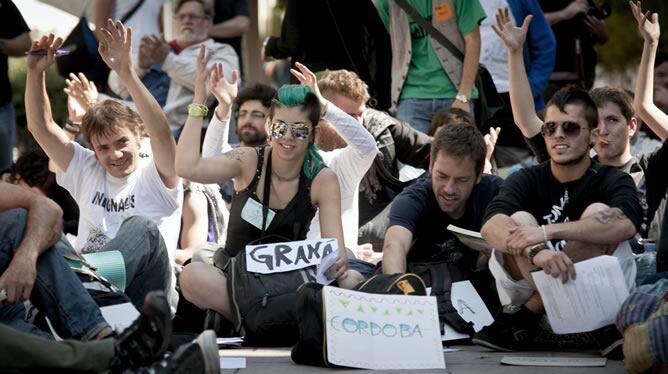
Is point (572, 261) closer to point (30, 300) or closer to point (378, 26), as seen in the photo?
point (30, 300)

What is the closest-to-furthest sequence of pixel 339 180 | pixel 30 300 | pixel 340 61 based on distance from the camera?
pixel 30 300 < pixel 339 180 < pixel 340 61

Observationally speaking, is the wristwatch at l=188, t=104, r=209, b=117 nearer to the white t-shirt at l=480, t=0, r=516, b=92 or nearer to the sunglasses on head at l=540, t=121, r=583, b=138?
the sunglasses on head at l=540, t=121, r=583, b=138

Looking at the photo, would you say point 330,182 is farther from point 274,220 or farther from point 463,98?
point 463,98

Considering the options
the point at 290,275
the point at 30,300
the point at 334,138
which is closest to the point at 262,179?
the point at 290,275

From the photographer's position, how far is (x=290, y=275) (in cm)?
570

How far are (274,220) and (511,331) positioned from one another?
1323mm

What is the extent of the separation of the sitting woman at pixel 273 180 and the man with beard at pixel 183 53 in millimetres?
2215

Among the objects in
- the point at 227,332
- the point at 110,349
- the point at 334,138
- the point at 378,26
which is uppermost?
the point at 378,26

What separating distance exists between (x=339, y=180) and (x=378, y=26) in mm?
1847

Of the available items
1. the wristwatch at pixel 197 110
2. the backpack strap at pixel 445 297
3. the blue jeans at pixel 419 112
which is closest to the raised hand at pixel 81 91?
the wristwatch at pixel 197 110

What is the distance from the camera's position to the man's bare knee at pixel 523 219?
17.3ft

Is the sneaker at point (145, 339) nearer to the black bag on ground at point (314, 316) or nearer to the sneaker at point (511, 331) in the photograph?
the black bag on ground at point (314, 316)

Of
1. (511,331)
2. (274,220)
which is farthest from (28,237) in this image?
(511,331)

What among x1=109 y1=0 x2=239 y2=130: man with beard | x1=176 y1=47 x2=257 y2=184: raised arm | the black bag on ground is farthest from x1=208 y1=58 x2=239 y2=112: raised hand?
x1=109 y1=0 x2=239 y2=130: man with beard
